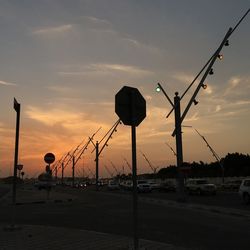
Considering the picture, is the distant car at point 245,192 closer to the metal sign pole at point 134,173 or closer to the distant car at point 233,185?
the metal sign pole at point 134,173

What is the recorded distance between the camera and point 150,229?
1636cm

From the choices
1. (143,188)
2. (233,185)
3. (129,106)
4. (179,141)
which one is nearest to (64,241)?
(129,106)

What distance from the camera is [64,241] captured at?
12.6 m

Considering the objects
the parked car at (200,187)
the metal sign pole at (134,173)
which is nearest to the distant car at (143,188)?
the parked car at (200,187)

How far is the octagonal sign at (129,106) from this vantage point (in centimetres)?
990

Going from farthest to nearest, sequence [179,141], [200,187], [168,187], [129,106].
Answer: [168,187]
[200,187]
[179,141]
[129,106]

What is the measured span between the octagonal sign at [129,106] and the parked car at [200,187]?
146 feet

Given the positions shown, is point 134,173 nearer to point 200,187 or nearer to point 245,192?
point 245,192

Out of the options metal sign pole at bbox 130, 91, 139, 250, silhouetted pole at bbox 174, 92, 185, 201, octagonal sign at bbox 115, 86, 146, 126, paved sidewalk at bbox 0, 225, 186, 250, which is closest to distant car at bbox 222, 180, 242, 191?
silhouetted pole at bbox 174, 92, 185, 201

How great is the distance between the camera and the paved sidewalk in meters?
11.5

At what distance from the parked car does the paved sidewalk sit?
131ft

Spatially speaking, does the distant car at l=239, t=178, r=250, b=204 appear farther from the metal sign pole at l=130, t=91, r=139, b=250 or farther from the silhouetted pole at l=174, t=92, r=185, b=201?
the metal sign pole at l=130, t=91, r=139, b=250

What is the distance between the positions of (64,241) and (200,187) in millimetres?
43257

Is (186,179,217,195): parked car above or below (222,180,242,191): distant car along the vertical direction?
below
